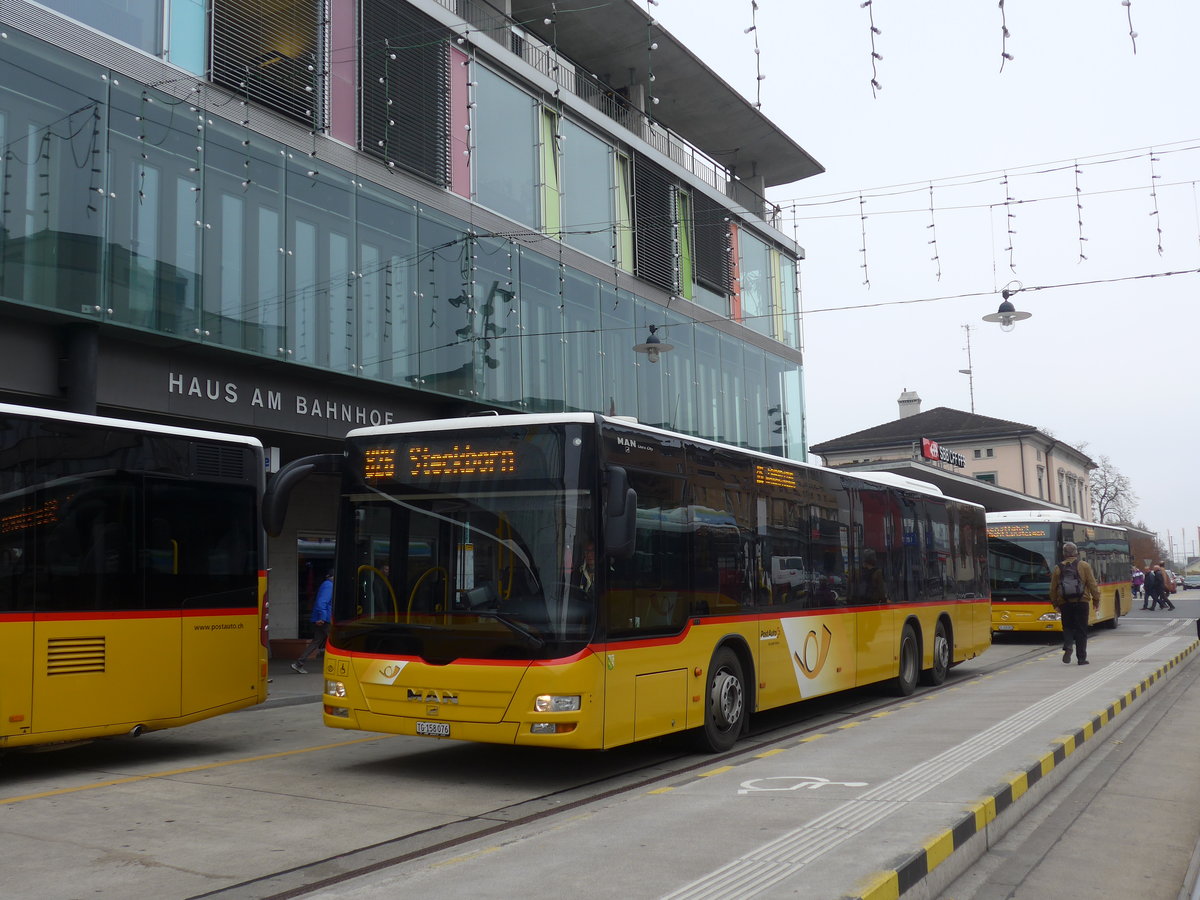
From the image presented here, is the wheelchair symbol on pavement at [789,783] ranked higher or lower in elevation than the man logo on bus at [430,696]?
lower

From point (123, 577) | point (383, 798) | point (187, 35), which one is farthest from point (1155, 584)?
point (123, 577)

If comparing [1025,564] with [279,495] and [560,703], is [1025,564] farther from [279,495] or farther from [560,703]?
[279,495]

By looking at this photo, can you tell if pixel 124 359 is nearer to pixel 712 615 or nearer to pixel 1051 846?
pixel 712 615

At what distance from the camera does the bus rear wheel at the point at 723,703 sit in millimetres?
10023

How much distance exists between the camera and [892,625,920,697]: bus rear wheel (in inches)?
583

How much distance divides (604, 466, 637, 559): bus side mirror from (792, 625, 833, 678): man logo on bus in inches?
161

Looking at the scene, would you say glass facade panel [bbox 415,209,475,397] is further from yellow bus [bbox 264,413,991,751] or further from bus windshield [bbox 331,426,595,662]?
bus windshield [bbox 331,426,595,662]

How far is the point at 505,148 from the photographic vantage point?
23.7m

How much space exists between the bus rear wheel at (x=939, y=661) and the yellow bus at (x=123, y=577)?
377 inches

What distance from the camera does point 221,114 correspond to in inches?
668

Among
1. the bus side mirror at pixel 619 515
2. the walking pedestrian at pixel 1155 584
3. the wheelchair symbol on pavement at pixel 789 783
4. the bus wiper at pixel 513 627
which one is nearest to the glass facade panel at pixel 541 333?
the bus wiper at pixel 513 627

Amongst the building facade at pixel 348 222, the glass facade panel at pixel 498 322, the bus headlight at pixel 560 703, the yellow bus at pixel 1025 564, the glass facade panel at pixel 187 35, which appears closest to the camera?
the bus headlight at pixel 560 703

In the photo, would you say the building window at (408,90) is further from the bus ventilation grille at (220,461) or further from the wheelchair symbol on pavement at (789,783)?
the wheelchair symbol on pavement at (789,783)

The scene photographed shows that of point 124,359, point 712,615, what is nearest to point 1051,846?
point 712,615
